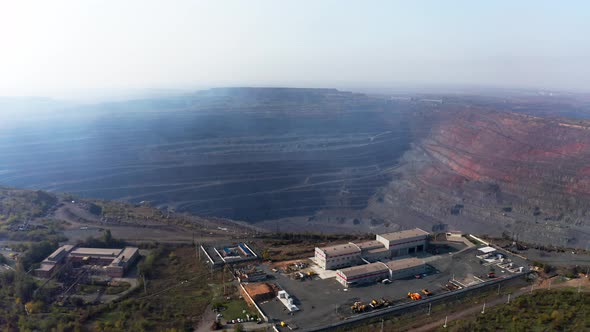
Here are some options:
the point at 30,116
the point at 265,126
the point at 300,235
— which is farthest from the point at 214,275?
the point at 30,116

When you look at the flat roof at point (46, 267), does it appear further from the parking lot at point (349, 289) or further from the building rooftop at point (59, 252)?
the parking lot at point (349, 289)

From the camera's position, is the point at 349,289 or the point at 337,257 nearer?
the point at 349,289

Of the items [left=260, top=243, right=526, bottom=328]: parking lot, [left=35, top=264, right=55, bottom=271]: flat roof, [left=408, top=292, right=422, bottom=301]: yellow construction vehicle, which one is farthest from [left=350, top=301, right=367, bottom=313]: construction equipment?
[left=35, top=264, right=55, bottom=271]: flat roof

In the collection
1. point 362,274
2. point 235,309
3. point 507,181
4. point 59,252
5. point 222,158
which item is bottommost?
point 235,309

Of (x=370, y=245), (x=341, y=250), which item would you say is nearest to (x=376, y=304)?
(x=341, y=250)

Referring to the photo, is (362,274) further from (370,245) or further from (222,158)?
(222,158)

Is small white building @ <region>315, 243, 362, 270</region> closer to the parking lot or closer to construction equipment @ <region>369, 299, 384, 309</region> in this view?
the parking lot

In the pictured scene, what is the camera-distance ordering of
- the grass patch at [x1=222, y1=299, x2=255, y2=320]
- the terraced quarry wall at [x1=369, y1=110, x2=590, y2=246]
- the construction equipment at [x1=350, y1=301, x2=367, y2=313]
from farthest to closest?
the terraced quarry wall at [x1=369, y1=110, x2=590, y2=246], the construction equipment at [x1=350, y1=301, x2=367, y2=313], the grass patch at [x1=222, y1=299, x2=255, y2=320]
